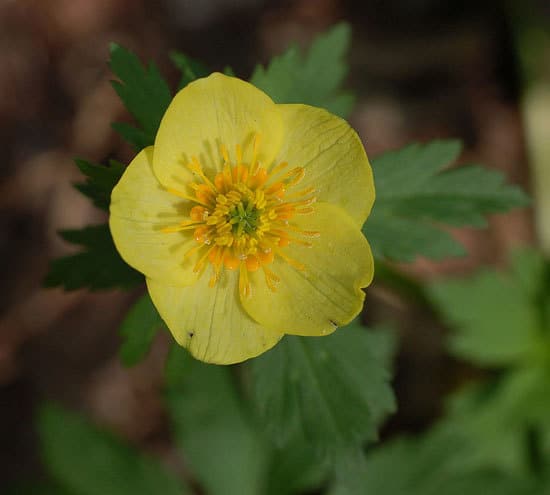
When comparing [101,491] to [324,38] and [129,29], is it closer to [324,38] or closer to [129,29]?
[324,38]

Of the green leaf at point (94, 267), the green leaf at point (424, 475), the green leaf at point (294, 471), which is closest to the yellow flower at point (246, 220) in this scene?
the green leaf at point (94, 267)

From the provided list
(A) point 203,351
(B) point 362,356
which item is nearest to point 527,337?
(B) point 362,356

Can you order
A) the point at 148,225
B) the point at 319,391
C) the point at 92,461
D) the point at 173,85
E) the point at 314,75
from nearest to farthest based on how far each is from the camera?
the point at 148,225
the point at 319,391
the point at 314,75
the point at 92,461
the point at 173,85

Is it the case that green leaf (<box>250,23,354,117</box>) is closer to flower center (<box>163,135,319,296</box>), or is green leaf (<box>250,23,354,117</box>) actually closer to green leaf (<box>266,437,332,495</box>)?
flower center (<box>163,135,319,296</box>)

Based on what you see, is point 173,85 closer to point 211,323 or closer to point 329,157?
point 329,157

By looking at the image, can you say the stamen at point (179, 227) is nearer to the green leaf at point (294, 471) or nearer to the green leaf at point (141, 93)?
the green leaf at point (141, 93)

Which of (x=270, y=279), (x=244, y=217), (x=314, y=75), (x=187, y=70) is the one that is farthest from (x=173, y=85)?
(x=270, y=279)

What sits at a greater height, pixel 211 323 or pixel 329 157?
pixel 329 157
